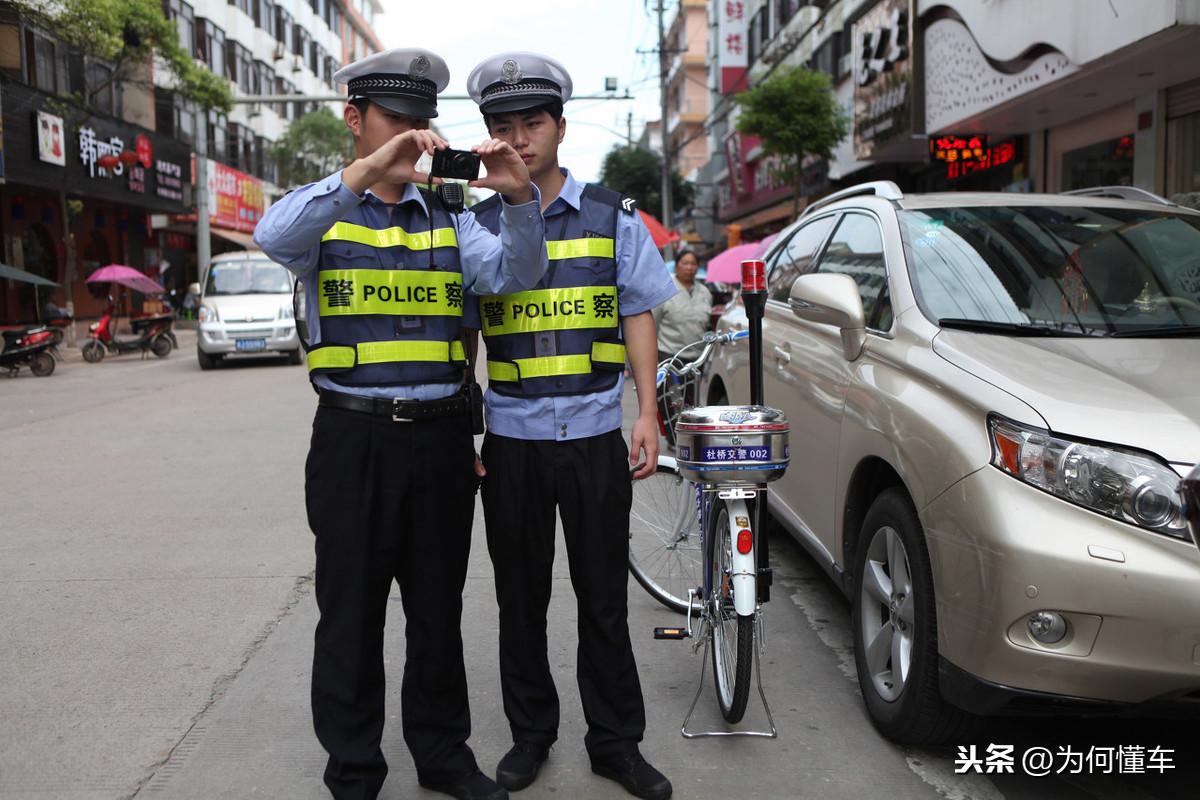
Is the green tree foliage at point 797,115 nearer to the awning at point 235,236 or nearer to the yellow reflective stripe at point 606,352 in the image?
the yellow reflective stripe at point 606,352

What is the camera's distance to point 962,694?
276cm

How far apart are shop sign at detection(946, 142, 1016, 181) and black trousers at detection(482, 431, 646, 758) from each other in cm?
1393

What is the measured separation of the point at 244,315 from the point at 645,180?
3585 cm

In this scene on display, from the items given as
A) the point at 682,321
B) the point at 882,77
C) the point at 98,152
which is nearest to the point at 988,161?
the point at 882,77

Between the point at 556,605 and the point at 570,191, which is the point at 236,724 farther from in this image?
the point at 570,191

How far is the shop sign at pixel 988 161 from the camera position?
15328 mm

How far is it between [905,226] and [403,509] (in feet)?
7.19

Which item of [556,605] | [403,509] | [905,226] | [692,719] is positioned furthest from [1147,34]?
[403,509]

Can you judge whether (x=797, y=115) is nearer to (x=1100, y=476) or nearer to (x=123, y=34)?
(x=123, y=34)

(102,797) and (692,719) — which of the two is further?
(692,719)

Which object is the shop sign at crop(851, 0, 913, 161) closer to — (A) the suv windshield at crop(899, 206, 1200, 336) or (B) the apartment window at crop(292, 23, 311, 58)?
(A) the suv windshield at crop(899, 206, 1200, 336)

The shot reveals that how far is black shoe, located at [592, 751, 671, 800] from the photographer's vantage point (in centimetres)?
294

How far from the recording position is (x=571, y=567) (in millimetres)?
3131

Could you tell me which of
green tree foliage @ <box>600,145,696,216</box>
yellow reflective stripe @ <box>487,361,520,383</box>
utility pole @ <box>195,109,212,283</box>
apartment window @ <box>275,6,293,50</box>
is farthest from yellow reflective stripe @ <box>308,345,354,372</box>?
green tree foliage @ <box>600,145,696,216</box>
